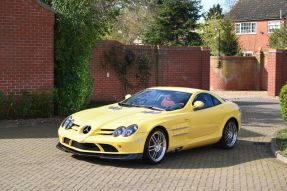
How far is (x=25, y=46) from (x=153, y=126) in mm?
6541

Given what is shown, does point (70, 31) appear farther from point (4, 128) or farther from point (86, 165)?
point (86, 165)

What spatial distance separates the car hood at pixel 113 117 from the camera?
6547 millimetres

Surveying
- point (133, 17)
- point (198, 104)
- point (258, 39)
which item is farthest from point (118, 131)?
point (258, 39)

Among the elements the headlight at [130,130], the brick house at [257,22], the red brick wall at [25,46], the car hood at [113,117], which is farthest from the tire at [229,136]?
the brick house at [257,22]

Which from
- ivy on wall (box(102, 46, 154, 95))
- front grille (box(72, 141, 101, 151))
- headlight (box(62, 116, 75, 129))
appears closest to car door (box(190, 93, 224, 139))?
front grille (box(72, 141, 101, 151))

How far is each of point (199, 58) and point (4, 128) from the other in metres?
10.4

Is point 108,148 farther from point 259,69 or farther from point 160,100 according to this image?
point 259,69

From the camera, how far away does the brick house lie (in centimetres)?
3828

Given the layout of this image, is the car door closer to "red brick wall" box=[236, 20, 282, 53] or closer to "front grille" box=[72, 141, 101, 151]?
"front grille" box=[72, 141, 101, 151]

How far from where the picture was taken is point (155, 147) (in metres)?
6.64

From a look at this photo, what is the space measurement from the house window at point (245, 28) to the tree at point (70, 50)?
100 feet

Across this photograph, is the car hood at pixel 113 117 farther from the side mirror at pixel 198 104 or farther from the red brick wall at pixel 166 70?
the red brick wall at pixel 166 70

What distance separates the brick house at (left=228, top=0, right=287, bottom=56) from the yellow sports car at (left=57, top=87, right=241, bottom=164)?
31878 mm

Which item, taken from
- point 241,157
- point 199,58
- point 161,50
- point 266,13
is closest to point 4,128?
point 241,157
